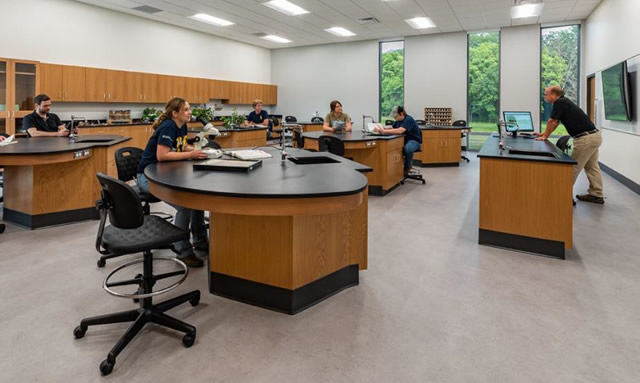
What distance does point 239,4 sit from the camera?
7.84 m

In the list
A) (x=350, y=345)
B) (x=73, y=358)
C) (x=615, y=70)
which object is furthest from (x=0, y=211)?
(x=615, y=70)

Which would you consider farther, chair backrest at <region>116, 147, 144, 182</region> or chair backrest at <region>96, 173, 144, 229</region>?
chair backrest at <region>116, 147, 144, 182</region>

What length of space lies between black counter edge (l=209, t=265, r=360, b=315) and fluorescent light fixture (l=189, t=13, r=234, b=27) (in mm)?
7830

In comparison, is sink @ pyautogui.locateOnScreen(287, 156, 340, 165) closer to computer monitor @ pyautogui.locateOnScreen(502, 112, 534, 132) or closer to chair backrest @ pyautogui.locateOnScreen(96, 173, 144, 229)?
chair backrest @ pyautogui.locateOnScreen(96, 173, 144, 229)

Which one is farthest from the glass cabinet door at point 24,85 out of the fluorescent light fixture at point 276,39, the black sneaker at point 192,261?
the fluorescent light fixture at point 276,39

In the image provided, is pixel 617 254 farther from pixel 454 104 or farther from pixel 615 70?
pixel 454 104

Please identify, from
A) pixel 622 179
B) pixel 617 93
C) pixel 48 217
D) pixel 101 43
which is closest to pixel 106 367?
pixel 48 217

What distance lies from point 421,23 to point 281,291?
9128 mm

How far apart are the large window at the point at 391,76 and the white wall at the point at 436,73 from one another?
0.82 ft

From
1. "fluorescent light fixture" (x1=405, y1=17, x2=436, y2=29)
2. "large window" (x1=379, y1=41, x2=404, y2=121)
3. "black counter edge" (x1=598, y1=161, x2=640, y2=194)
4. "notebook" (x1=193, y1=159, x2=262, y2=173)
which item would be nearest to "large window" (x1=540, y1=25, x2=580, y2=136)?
"black counter edge" (x1=598, y1=161, x2=640, y2=194)

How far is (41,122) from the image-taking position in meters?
5.26

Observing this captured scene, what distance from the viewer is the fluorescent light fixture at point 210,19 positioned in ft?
29.1

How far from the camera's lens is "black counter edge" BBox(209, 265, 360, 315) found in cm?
244

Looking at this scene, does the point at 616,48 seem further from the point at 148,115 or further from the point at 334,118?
the point at 148,115
